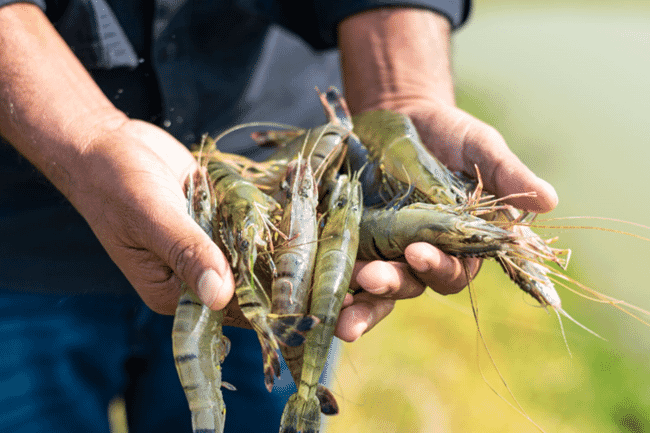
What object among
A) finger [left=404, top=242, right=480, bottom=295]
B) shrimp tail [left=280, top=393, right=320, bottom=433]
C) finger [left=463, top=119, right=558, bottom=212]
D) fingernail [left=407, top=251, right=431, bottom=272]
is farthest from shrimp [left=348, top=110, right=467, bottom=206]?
shrimp tail [left=280, top=393, right=320, bottom=433]

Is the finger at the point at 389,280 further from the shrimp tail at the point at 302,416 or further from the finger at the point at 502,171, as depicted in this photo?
the finger at the point at 502,171

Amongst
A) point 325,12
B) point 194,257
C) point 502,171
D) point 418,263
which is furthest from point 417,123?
point 194,257

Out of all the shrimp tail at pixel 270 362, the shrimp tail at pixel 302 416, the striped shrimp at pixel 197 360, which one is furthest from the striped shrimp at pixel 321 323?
the striped shrimp at pixel 197 360

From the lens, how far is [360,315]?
1.47 m

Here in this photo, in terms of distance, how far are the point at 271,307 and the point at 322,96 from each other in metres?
1.33

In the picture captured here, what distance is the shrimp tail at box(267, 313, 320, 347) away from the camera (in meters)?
1.27

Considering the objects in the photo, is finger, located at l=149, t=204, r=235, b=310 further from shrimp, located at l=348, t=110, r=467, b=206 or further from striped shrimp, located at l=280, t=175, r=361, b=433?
shrimp, located at l=348, t=110, r=467, b=206

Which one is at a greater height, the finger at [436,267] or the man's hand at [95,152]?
the man's hand at [95,152]

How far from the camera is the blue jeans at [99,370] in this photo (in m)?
1.87

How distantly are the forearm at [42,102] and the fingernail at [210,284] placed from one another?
0.74 m

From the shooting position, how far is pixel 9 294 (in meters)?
1.95

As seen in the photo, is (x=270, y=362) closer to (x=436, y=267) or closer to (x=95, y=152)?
(x=436, y=267)

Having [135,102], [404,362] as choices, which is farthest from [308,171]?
[404,362]

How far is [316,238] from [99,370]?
1.15 m
